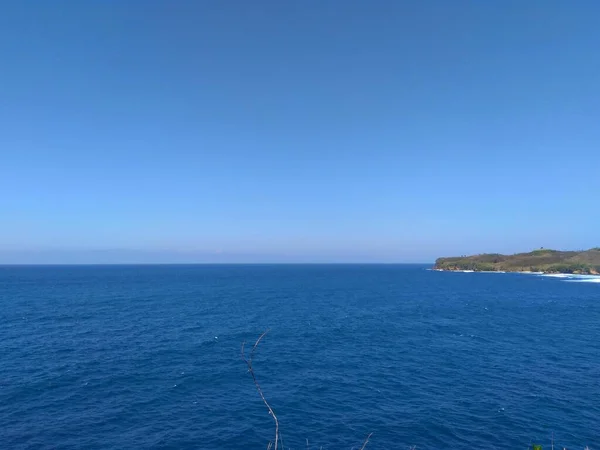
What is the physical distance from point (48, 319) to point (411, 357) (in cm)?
7212

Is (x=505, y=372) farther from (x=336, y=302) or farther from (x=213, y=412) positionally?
(x=336, y=302)

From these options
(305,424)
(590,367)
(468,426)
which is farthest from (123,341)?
(590,367)

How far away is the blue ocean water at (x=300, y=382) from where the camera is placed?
31.1 meters

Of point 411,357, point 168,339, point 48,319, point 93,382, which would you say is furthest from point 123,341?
point 411,357

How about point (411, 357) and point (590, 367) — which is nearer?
point (590, 367)

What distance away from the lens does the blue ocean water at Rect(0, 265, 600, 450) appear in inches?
1224

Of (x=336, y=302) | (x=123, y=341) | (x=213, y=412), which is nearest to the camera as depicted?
(x=213, y=412)

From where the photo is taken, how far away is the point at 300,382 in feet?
139

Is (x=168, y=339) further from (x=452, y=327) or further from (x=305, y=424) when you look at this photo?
(x=452, y=327)

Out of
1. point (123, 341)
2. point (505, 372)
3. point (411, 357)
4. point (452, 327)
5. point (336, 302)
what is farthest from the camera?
point (336, 302)

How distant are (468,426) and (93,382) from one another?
39.0 metres

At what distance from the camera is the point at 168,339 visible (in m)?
60.8

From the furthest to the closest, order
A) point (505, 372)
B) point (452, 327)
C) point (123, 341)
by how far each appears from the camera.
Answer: point (452, 327)
point (123, 341)
point (505, 372)

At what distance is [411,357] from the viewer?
52.2 metres
